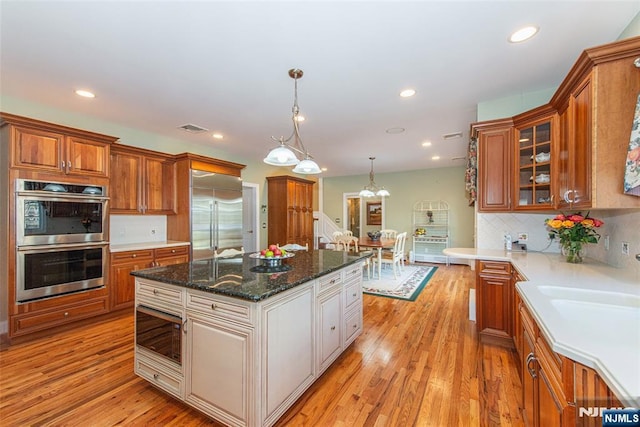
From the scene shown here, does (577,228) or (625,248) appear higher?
(577,228)

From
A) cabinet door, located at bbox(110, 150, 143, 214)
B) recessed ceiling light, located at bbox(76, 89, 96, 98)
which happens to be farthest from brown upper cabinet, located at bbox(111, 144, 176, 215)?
recessed ceiling light, located at bbox(76, 89, 96, 98)

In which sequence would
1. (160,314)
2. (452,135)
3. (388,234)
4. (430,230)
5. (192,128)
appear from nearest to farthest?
(160,314)
(192,128)
(452,135)
(388,234)
(430,230)

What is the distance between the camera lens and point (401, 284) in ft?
16.6

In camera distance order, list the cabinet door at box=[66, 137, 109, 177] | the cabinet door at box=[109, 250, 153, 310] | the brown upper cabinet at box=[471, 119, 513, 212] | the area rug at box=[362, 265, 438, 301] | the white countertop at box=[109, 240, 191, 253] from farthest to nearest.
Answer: the area rug at box=[362, 265, 438, 301], the white countertop at box=[109, 240, 191, 253], the cabinet door at box=[109, 250, 153, 310], the cabinet door at box=[66, 137, 109, 177], the brown upper cabinet at box=[471, 119, 513, 212]

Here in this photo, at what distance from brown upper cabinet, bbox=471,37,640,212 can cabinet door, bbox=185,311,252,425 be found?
2.42 metres

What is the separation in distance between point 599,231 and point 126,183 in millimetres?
5678

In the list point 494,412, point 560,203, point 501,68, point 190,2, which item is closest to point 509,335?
point 494,412

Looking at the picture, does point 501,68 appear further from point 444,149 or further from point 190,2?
point 444,149

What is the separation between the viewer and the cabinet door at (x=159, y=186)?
419 centimetres

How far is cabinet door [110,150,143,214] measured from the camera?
12.4 feet

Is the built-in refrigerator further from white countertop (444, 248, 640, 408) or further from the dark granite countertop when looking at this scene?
white countertop (444, 248, 640, 408)

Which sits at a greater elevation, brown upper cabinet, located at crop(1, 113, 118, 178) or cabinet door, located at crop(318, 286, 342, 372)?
brown upper cabinet, located at crop(1, 113, 118, 178)

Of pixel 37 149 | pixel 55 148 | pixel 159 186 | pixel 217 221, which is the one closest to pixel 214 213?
pixel 217 221

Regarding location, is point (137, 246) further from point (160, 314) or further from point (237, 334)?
point (237, 334)
